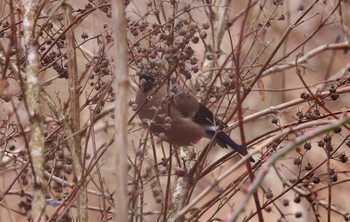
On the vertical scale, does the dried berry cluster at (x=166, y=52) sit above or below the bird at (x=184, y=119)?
below

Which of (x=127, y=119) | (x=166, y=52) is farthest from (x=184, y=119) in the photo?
(x=127, y=119)

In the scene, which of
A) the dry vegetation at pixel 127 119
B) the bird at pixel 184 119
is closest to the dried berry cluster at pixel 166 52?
the dry vegetation at pixel 127 119

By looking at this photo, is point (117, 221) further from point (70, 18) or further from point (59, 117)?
point (70, 18)

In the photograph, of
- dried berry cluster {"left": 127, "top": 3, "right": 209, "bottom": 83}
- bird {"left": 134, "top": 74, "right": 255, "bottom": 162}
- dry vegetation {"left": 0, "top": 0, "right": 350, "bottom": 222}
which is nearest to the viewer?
dry vegetation {"left": 0, "top": 0, "right": 350, "bottom": 222}

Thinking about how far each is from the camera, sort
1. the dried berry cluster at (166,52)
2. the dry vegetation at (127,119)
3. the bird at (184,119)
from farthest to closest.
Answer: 1. the bird at (184,119)
2. the dried berry cluster at (166,52)
3. the dry vegetation at (127,119)

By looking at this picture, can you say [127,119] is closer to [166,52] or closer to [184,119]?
[166,52]

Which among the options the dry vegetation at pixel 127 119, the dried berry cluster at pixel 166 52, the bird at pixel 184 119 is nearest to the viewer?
the dry vegetation at pixel 127 119

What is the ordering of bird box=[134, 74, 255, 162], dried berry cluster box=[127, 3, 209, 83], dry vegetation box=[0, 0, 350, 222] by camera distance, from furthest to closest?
bird box=[134, 74, 255, 162]
dried berry cluster box=[127, 3, 209, 83]
dry vegetation box=[0, 0, 350, 222]

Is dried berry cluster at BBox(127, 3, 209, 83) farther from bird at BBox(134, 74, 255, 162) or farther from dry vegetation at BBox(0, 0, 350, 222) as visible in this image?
bird at BBox(134, 74, 255, 162)

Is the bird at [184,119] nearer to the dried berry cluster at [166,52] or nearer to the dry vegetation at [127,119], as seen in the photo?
the dry vegetation at [127,119]

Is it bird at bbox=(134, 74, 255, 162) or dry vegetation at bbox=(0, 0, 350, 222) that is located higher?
bird at bbox=(134, 74, 255, 162)

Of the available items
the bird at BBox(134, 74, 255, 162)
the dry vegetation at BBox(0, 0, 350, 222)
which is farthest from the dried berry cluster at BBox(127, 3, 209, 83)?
the bird at BBox(134, 74, 255, 162)

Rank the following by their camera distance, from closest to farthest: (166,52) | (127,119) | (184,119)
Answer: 1. (127,119)
2. (166,52)
3. (184,119)

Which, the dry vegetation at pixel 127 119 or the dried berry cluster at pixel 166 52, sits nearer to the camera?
the dry vegetation at pixel 127 119
